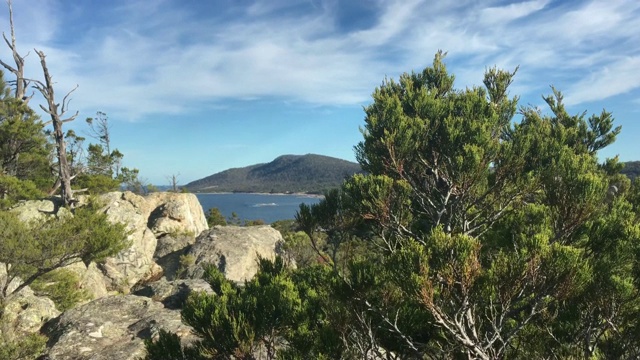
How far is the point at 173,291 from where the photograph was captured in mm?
13336

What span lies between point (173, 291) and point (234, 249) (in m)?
7.05

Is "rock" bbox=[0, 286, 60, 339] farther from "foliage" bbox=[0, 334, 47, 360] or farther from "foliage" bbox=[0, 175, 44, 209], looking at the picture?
"foliage" bbox=[0, 175, 44, 209]

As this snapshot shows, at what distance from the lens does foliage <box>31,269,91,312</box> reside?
14.3 m

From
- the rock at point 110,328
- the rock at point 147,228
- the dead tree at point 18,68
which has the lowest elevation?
the rock at point 110,328

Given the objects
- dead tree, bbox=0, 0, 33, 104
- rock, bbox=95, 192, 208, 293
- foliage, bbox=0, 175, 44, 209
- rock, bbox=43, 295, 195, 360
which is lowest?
rock, bbox=43, 295, 195, 360

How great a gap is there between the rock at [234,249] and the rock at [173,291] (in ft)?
12.3

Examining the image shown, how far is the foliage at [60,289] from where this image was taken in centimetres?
1435

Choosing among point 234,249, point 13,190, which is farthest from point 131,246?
point 13,190

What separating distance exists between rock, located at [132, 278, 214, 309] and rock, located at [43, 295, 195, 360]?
1.79 feet

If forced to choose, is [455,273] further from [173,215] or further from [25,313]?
[173,215]

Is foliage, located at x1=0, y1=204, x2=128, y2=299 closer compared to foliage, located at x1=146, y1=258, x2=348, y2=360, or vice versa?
foliage, located at x1=146, y1=258, x2=348, y2=360

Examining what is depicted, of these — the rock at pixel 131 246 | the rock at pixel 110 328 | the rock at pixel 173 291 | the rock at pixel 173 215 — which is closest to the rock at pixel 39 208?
the rock at pixel 131 246

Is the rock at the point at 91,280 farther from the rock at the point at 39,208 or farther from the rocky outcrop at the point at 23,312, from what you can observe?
the rock at the point at 39,208

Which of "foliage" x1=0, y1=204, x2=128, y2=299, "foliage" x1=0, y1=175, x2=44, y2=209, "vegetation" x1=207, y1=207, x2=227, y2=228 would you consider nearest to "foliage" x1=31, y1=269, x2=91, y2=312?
"foliage" x1=0, y1=204, x2=128, y2=299
